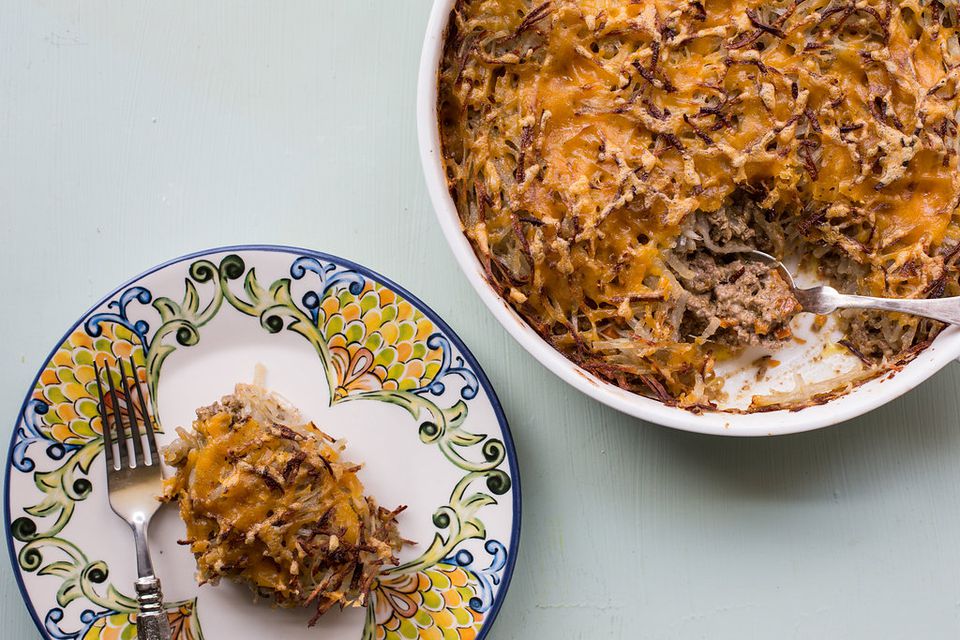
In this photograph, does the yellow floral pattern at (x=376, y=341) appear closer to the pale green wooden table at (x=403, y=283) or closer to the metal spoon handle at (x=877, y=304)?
the pale green wooden table at (x=403, y=283)

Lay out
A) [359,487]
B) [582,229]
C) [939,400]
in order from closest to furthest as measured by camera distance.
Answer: [582,229]
[359,487]
[939,400]

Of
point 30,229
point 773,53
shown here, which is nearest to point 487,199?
point 773,53

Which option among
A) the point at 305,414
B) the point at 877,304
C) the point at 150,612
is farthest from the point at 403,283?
the point at 877,304

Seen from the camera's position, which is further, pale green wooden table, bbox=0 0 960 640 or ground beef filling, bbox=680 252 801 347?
pale green wooden table, bbox=0 0 960 640

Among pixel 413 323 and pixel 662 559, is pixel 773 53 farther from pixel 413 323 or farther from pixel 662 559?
pixel 662 559

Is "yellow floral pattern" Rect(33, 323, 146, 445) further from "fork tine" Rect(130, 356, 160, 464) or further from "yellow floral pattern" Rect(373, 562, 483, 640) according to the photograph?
"yellow floral pattern" Rect(373, 562, 483, 640)

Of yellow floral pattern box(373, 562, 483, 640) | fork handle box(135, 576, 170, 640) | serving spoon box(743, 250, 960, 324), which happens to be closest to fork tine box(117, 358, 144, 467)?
fork handle box(135, 576, 170, 640)
